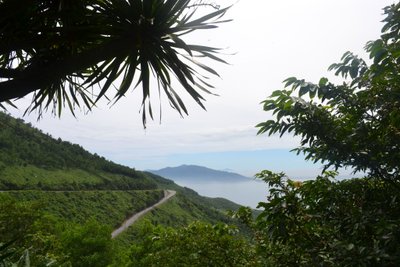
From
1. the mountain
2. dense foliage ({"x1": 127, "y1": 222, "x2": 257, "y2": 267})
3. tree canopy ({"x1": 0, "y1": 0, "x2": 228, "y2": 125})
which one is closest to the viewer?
tree canopy ({"x1": 0, "y1": 0, "x2": 228, "y2": 125})

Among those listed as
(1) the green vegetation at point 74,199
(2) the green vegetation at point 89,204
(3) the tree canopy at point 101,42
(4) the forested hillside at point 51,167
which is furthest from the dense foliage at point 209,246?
(4) the forested hillside at point 51,167

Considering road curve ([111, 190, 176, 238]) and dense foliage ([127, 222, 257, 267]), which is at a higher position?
dense foliage ([127, 222, 257, 267])

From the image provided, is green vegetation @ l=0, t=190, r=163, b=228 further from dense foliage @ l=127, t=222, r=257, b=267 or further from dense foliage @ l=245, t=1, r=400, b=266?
dense foliage @ l=245, t=1, r=400, b=266

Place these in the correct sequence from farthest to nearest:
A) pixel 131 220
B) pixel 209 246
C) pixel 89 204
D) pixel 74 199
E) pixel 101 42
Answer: pixel 131 220, pixel 89 204, pixel 74 199, pixel 209 246, pixel 101 42

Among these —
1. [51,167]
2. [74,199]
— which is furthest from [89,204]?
[51,167]

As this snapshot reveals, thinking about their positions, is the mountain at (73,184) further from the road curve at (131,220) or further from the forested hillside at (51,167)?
the road curve at (131,220)

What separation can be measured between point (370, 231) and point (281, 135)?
123cm

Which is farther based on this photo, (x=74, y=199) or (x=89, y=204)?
(x=89, y=204)

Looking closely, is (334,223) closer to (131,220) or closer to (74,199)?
(131,220)

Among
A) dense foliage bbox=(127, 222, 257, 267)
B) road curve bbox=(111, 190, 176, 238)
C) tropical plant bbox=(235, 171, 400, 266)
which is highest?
tropical plant bbox=(235, 171, 400, 266)

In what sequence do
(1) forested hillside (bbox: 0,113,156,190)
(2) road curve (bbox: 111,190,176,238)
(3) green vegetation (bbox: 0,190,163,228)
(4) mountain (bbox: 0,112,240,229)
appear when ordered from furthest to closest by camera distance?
(1) forested hillside (bbox: 0,113,156,190) < (4) mountain (bbox: 0,112,240,229) < (2) road curve (bbox: 111,190,176,238) < (3) green vegetation (bbox: 0,190,163,228)

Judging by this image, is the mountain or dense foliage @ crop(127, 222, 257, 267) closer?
dense foliage @ crop(127, 222, 257, 267)

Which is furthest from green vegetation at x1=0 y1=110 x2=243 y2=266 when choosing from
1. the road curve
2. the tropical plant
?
the tropical plant

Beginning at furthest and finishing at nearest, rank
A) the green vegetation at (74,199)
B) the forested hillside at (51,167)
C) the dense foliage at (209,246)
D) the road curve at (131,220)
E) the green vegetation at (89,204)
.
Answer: the forested hillside at (51,167), the road curve at (131,220), the green vegetation at (89,204), the green vegetation at (74,199), the dense foliage at (209,246)
